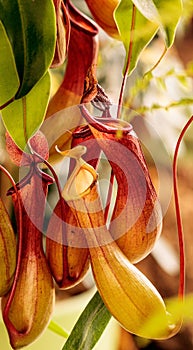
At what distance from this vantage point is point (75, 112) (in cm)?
59

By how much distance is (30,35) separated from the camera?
43 cm

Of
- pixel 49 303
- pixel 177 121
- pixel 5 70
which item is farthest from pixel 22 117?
pixel 177 121

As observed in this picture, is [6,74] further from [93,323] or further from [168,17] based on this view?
[93,323]

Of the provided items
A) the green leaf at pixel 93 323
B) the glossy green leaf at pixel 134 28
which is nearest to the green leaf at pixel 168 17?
the glossy green leaf at pixel 134 28

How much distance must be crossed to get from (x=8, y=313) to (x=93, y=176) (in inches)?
4.9

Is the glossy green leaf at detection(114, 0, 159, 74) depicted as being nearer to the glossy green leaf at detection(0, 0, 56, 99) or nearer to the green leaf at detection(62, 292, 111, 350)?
the glossy green leaf at detection(0, 0, 56, 99)

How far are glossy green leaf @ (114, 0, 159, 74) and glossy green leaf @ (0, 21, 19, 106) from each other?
0.30 ft

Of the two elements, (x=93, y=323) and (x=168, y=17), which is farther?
(x=93, y=323)

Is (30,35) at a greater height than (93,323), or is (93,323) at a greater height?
(30,35)

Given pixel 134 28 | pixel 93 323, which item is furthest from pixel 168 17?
pixel 93 323

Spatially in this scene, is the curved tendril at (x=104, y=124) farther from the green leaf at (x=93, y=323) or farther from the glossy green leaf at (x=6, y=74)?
the green leaf at (x=93, y=323)

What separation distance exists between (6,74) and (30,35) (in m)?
0.04

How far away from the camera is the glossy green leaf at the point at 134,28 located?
0.50 metres

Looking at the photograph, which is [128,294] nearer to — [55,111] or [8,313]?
[8,313]
